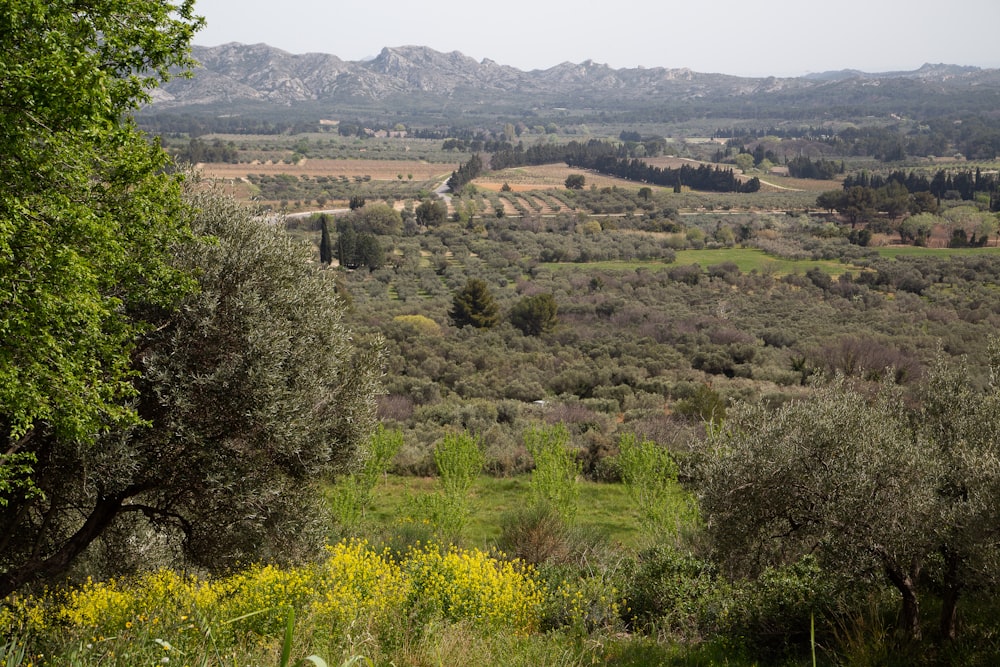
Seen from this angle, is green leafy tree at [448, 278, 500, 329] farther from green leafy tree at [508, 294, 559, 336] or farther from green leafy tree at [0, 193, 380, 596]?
green leafy tree at [0, 193, 380, 596]

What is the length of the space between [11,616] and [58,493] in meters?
1.47

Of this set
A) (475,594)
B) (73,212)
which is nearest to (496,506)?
(475,594)

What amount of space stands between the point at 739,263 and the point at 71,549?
76131 mm

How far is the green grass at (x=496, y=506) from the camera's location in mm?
16703

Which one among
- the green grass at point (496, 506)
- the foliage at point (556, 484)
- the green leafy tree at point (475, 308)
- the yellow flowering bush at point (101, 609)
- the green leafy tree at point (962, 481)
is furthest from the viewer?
the green leafy tree at point (475, 308)

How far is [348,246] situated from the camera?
2945 inches

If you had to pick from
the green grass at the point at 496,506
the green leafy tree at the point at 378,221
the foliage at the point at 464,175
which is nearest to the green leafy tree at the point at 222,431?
the green grass at the point at 496,506

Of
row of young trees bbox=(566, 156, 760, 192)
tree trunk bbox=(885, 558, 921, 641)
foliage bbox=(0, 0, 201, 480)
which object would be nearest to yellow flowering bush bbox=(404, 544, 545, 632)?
foliage bbox=(0, 0, 201, 480)

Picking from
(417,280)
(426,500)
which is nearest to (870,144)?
(417,280)

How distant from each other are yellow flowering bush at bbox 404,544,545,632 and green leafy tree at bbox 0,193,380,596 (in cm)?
186

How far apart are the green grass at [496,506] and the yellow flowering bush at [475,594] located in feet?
17.5

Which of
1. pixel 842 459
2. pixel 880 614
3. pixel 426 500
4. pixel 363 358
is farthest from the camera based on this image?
pixel 426 500

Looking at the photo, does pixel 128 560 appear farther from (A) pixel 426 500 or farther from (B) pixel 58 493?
(A) pixel 426 500

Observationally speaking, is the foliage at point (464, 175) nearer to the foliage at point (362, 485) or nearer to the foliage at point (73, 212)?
the foliage at point (362, 485)
